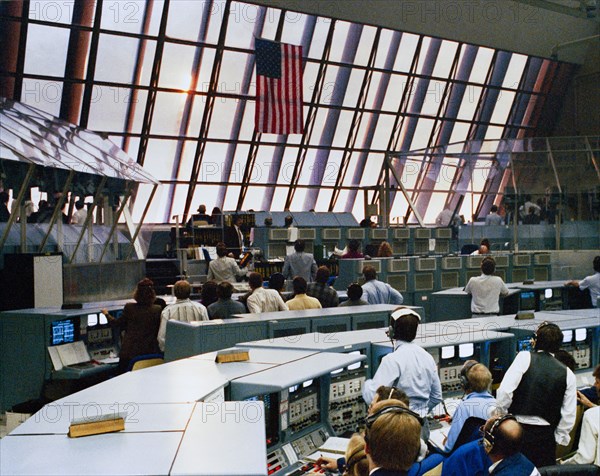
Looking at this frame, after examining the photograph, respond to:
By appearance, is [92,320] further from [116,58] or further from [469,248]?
[116,58]

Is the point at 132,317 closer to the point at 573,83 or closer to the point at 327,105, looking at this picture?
the point at 327,105

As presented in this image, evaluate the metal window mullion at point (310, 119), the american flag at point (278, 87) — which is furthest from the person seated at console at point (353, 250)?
the metal window mullion at point (310, 119)

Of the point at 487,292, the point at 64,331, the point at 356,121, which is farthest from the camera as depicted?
the point at 356,121

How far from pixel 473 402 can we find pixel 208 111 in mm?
14090

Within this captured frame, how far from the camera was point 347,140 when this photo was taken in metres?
20.2

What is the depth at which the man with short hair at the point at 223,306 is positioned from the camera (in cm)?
707

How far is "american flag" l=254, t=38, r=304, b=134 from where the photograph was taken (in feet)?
52.0

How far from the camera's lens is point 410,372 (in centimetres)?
450

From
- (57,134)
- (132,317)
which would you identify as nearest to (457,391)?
(132,317)

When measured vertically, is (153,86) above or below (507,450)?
above

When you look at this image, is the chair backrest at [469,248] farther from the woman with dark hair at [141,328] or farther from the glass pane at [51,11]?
the glass pane at [51,11]

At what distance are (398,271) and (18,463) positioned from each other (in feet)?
30.7

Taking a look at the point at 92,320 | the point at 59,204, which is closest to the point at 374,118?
the point at 59,204

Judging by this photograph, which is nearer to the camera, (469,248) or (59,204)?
(59,204)
